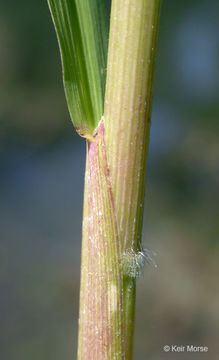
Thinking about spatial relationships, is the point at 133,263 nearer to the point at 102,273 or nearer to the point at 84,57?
the point at 102,273

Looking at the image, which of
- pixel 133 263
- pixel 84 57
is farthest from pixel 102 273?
pixel 84 57

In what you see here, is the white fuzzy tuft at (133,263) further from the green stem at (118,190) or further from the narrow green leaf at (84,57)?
the narrow green leaf at (84,57)

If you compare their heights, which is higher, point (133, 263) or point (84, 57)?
point (84, 57)

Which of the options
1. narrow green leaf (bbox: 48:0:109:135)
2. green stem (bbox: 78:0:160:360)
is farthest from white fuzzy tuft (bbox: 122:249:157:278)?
narrow green leaf (bbox: 48:0:109:135)

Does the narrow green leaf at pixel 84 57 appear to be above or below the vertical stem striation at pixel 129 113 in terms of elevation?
above

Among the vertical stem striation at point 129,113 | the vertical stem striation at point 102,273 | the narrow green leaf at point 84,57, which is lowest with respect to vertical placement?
the vertical stem striation at point 102,273

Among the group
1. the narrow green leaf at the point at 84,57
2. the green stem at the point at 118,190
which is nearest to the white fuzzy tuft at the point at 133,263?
the green stem at the point at 118,190
